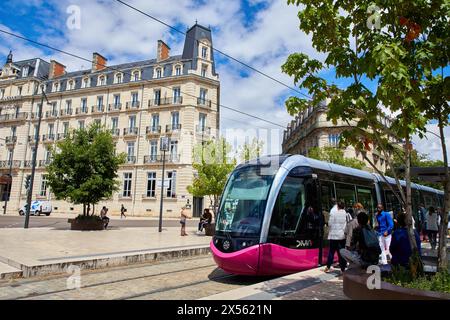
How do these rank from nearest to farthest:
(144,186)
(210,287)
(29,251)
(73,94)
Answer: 1. (210,287)
2. (29,251)
3. (144,186)
4. (73,94)

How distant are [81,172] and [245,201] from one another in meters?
13.7

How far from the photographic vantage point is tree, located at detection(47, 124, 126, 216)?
1861 centimetres

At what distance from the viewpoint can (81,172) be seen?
746 inches

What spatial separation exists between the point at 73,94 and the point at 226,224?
4572 centimetres

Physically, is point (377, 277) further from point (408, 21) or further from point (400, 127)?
point (408, 21)

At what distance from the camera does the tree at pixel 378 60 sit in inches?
171

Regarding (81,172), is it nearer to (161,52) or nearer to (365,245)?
(365,245)

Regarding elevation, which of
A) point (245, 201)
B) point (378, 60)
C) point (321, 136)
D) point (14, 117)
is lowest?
point (245, 201)

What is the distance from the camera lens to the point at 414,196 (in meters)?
16.9

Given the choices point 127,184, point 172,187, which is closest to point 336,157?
point 172,187

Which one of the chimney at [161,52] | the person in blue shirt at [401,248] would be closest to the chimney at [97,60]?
Result: the chimney at [161,52]

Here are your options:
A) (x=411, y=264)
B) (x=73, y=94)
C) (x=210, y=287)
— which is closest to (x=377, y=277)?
(x=411, y=264)

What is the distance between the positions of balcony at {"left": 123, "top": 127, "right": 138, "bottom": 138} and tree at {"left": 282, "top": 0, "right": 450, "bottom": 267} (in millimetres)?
38530

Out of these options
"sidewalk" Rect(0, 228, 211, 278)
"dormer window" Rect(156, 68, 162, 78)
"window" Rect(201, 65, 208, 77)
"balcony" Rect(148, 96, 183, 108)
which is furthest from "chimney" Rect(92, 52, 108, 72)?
"sidewalk" Rect(0, 228, 211, 278)
